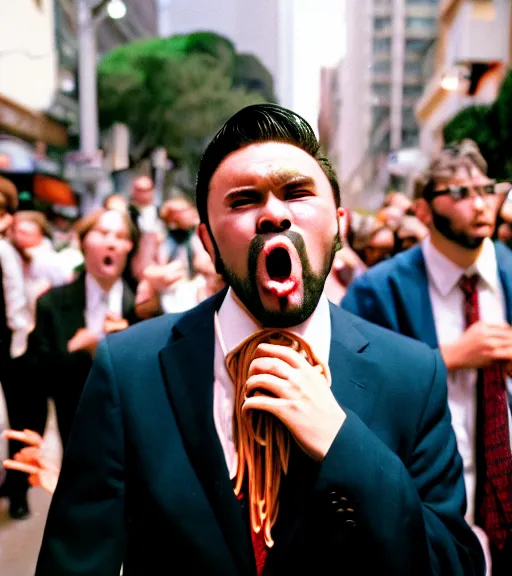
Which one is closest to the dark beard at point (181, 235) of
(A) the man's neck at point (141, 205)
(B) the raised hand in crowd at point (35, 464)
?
(A) the man's neck at point (141, 205)

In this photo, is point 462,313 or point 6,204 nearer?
point 462,313

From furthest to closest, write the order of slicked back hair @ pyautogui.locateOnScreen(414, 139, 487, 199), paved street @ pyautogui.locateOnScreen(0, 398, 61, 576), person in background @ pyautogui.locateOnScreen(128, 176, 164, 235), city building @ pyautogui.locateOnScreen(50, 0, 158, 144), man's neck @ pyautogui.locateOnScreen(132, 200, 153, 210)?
man's neck @ pyautogui.locateOnScreen(132, 200, 153, 210)
person in background @ pyautogui.locateOnScreen(128, 176, 164, 235)
city building @ pyautogui.locateOnScreen(50, 0, 158, 144)
slicked back hair @ pyautogui.locateOnScreen(414, 139, 487, 199)
paved street @ pyautogui.locateOnScreen(0, 398, 61, 576)

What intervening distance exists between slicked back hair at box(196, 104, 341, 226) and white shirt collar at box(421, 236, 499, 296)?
1016mm

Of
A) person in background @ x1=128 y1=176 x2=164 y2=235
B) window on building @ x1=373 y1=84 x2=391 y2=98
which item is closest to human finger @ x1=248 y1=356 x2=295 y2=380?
person in background @ x1=128 y1=176 x2=164 y2=235

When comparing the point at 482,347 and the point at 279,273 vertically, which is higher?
the point at 279,273

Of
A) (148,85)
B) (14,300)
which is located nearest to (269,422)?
(14,300)

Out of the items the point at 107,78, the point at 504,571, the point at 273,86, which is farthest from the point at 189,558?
the point at 107,78

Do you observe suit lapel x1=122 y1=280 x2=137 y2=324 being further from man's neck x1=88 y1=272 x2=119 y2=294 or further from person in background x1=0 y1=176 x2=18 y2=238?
person in background x1=0 y1=176 x2=18 y2=238

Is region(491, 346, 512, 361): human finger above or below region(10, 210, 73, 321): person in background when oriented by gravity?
→ above

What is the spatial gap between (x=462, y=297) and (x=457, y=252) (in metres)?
0.13

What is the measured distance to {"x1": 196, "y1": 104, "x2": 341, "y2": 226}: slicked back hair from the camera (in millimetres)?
977

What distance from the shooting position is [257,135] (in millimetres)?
975

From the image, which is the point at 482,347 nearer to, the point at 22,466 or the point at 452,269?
the point at 452,269

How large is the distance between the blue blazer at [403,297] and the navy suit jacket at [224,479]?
0.78 m
